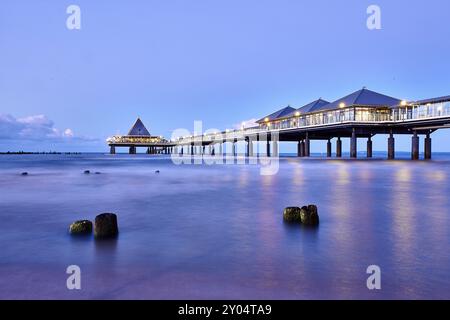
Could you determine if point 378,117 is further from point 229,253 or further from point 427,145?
point 229,253

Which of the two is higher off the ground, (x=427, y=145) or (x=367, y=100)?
(x=367, y=100)

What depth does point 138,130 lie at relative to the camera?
18338 centimetres

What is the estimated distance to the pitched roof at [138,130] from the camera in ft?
594

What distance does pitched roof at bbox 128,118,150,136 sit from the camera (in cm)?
18100

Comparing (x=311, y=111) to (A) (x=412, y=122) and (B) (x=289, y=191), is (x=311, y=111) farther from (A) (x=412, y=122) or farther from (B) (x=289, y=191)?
(B) (x=289, y=191)

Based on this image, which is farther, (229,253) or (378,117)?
(378,117)

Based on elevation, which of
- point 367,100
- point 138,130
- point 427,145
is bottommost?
point 427,145

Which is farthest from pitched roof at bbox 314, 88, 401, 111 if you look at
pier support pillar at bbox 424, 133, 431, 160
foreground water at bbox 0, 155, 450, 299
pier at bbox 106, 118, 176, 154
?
pier at bbox 106, 118, 176, 154

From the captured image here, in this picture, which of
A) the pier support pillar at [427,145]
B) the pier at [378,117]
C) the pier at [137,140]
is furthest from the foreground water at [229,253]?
the pier at [137,140]

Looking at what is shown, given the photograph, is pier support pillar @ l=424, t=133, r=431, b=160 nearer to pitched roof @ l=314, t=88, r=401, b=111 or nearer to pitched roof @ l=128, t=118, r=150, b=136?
pitched roof @ l=314, t=88, r=401, b=111

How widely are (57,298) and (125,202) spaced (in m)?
11.0

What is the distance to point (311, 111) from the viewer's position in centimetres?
6988

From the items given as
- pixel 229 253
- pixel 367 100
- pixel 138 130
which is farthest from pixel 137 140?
pixel 229 253
